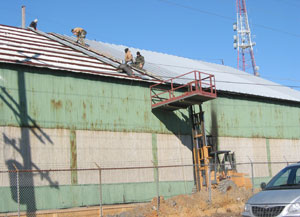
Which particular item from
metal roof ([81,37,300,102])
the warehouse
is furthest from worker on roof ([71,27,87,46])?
the warehouse

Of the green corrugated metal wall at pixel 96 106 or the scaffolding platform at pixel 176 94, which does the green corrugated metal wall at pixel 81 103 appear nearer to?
the green corrugated metal wall at pixel 96 106

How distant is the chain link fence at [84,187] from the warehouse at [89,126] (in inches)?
1.8

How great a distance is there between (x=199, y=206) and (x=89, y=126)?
6.45m

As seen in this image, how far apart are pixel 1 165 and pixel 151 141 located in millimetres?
8141

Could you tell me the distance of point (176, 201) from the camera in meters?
18.6

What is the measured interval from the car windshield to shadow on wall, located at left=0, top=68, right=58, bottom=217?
34.5ft

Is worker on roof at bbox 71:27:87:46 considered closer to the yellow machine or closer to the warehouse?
the warehouse

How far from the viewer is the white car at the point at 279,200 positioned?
9.45 meters

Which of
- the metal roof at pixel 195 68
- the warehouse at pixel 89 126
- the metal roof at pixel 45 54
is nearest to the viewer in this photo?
the warehouse at pixel 89 126

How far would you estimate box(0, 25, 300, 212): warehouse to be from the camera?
1847 centimetres

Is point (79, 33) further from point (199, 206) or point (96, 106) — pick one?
point (199, 206)

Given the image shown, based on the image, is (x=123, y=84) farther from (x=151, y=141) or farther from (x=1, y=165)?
(x=1, y=165)

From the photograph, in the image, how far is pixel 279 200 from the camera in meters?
9.72

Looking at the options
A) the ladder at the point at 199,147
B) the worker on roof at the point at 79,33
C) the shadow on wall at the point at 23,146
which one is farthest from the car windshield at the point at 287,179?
the worker on roof at the point at 79,33
